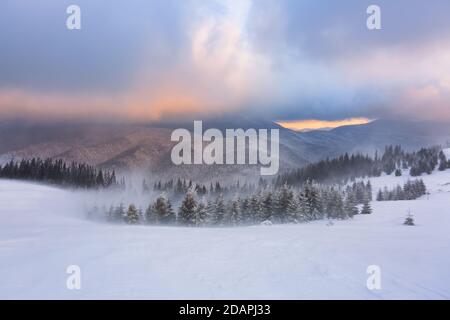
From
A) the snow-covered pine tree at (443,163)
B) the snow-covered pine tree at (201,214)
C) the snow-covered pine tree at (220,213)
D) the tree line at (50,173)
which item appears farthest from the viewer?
the snow-covered pine tree at (443,163)

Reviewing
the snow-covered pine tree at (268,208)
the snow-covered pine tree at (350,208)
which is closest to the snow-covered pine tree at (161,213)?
the snow-covered pine tree at (268,208)

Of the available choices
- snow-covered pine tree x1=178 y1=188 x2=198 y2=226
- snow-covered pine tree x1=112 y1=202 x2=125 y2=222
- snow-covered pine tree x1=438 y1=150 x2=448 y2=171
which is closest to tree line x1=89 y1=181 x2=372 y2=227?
snow-covered pine tree x1=178 y1=188 x2=198 y2=226

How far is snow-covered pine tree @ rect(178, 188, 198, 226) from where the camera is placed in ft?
156

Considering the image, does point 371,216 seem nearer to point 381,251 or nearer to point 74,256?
point 381,251

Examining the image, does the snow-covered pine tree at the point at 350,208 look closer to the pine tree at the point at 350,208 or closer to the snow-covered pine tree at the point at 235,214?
the pine tree at the point at 350,208

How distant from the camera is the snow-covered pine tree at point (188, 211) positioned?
4744 centimetres

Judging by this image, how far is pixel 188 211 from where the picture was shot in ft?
157

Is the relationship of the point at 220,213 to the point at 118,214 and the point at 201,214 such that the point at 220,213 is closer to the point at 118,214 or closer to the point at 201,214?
the point at 201,214

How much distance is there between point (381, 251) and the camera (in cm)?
1355

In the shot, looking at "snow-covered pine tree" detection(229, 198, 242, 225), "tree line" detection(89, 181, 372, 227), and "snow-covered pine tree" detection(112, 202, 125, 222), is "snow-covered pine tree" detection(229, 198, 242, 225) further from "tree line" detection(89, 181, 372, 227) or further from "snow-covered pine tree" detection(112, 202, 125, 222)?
"snow-covered pine tree" detection(112, 202, 125, 222)

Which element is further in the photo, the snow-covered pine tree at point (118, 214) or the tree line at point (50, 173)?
the tree line at point (50, 173)

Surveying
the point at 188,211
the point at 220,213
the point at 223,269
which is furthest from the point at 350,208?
the point at 223,269
